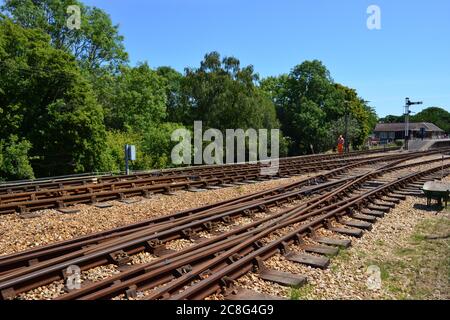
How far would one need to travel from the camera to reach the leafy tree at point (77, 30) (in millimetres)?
34219

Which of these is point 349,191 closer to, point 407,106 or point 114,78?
point 114,78

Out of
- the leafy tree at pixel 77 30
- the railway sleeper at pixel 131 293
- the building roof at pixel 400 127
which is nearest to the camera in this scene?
the railway sleeper at pixel 131 293

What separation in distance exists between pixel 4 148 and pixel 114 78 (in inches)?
727

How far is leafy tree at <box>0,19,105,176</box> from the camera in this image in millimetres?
21719

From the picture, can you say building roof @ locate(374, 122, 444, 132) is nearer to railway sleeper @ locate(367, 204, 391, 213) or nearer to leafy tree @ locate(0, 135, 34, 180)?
leafy tree @ locate(0, 135, 34, 180)

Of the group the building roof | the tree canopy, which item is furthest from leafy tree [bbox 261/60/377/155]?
the building roof

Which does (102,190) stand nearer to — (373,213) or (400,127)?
(373,213)

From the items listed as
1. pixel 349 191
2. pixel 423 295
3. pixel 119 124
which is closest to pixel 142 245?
pixel 423 295

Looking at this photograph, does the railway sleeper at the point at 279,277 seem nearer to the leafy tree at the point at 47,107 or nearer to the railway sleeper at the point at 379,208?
the railway sleeper at the point at 379,208

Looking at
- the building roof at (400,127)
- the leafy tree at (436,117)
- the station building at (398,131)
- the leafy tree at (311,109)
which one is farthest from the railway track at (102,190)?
the leafy tree at (436,117)

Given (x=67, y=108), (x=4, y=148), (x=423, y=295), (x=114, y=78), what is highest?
(x=114, y=78)

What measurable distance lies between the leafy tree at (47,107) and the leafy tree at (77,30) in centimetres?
1218

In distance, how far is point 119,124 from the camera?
3741 centimetres

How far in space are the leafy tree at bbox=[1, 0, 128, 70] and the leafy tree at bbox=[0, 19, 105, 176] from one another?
1218 cm
